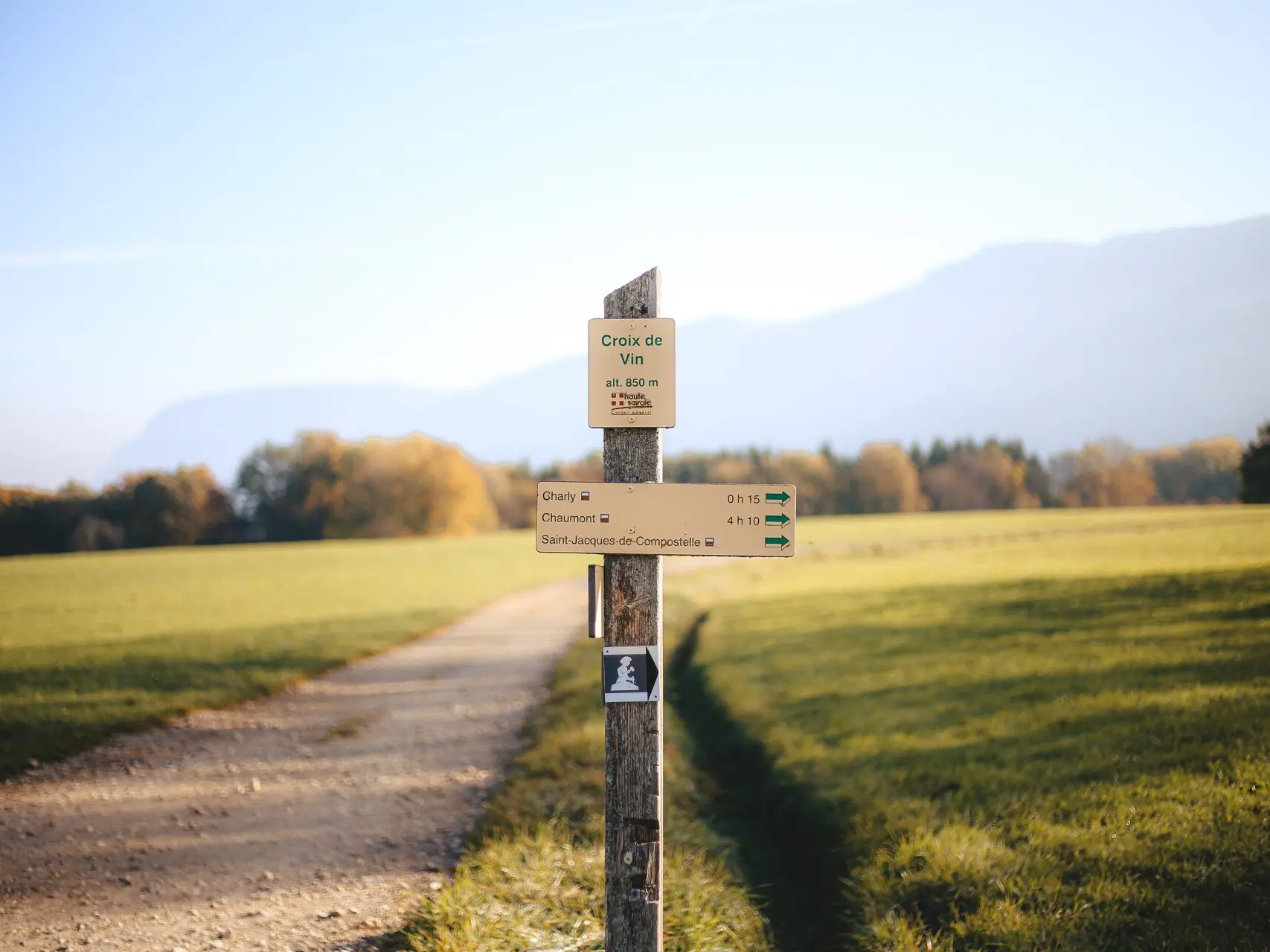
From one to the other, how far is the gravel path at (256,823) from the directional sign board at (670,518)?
3220mm

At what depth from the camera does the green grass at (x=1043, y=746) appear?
16.8 ft

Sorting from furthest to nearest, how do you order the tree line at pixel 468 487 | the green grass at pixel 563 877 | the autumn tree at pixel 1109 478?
the autumn tree at pixel 1109 478
the tree line at pixel 468 487
the green grass at pixel 563 877

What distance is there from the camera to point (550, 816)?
23.1 ft

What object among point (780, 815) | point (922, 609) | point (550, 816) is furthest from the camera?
point (922, 609)

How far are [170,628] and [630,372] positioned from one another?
1901cm

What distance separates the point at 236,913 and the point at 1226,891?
257 inches

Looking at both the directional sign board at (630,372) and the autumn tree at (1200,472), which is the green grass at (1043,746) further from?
the directional sign board at (630,372)

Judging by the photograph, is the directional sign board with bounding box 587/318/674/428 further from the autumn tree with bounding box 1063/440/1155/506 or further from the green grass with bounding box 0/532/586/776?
the autumn tree with bounding box 1063/440/1155/506

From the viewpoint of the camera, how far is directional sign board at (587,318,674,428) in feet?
13.8

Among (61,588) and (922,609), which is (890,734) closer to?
(922,609)

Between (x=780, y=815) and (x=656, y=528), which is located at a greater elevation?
(x=656, y=528)

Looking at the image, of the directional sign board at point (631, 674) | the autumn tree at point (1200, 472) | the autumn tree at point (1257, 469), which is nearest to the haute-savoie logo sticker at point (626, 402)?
the directional sign board at point (631, 674)

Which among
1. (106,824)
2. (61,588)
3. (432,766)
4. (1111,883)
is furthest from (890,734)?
(61,588)

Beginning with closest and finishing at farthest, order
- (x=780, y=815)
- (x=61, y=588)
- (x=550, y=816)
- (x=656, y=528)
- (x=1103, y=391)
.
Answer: (x=656, y=528)
(x=550, y=816)
(x=780, y=815)
(x=61, y=588)
(x=1103, y=391)
